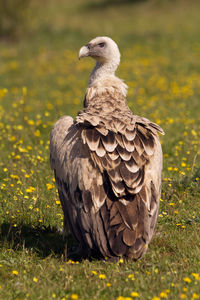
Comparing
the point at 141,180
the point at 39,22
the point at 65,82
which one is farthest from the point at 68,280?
the point at 39,22

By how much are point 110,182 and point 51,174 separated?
280 centimetres

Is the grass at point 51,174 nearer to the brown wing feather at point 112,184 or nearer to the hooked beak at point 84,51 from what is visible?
the brown wing feather at point 112,184

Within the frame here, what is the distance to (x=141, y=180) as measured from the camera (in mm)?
4562

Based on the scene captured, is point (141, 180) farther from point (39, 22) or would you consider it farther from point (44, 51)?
point (39, 22)

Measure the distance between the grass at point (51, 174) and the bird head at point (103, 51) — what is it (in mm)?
1700

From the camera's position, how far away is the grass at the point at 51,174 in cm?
434

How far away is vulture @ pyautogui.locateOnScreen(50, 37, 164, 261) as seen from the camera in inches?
175

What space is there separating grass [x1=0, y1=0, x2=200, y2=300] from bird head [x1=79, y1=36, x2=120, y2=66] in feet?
5.58

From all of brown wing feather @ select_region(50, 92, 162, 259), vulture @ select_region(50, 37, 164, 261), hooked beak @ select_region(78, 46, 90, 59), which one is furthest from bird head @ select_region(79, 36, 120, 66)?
brown wing feather @ select_region(50, 92, 162, 259)

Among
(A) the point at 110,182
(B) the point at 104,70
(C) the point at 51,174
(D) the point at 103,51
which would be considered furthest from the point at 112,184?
(C) the point at 51,174

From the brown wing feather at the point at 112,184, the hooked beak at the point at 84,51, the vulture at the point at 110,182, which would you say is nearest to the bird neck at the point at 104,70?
the hooked beak at the point at 84,51

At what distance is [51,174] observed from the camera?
7168mm

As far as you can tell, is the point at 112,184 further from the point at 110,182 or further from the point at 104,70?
the point at 104,70

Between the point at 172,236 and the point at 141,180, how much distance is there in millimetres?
1114
